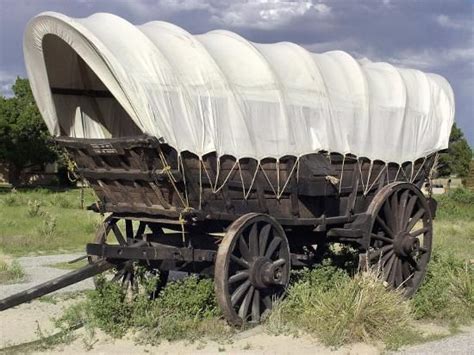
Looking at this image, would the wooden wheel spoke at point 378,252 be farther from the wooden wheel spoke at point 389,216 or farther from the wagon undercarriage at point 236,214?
the wooden wheel spoke at point 389,216

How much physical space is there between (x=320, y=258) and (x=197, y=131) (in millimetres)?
3453

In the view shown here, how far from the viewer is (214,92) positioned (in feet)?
23.3

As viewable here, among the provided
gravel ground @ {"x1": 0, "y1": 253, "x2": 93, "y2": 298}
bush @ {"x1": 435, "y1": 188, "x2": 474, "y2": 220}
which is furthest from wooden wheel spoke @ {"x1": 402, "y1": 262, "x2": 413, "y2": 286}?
bush @ {"x1": 435, "y1": 188, "x2": 474, "y2": 220}

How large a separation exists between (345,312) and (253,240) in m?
1.23

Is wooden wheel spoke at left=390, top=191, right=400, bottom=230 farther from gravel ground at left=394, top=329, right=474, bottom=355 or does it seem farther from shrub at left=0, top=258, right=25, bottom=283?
shrub at left=0, top=258, right=25, bottom=283

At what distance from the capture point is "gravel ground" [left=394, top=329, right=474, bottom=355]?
6.69 metres

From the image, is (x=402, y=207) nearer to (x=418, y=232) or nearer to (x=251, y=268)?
(x=418, y=232)

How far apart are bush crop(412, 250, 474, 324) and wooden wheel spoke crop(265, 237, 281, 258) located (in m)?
2.07

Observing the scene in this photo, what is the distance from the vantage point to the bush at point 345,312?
6.88m

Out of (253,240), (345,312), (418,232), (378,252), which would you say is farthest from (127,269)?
(418,232)

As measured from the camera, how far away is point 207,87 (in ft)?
23.2

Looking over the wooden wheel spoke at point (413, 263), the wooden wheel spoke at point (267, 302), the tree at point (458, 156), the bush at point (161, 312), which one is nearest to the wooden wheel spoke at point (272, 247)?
the wooden wheel spoke at point (267, 302)

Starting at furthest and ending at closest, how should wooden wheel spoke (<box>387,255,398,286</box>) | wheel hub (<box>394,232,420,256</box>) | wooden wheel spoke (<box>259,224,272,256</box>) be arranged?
wheel hub (<box>394,232,420,256</box>)
wooden wheel spoke (<box>387,255,398,286</box>)
wooden wheel spoke (<box>259,224,272,256</box>)

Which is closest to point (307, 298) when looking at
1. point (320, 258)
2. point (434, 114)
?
point (320, 258)
